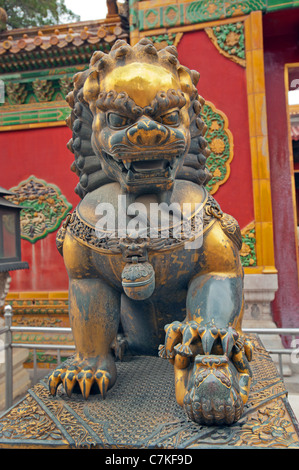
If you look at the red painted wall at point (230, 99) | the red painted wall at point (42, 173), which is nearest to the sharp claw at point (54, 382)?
the red painted wall at point (230, 99)

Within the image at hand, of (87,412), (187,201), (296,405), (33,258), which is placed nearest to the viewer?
(87,412)

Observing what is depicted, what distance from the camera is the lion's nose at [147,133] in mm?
900

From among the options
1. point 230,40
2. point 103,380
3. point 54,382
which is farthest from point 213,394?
point 230,40

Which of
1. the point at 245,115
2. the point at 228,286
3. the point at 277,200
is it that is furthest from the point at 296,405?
the point at 245,115

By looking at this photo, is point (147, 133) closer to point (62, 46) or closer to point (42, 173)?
point (62, 46)

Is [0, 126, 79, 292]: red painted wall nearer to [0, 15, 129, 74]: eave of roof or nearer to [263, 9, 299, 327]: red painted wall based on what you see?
[0, 15, 129, 74]: eave of roof

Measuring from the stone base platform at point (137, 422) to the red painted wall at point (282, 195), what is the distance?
2577mm

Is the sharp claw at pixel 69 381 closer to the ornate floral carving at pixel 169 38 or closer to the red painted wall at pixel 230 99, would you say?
the red painted wall at pixel 230 99

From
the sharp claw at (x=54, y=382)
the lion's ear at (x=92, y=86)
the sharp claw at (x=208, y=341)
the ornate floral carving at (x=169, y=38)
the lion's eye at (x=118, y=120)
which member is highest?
the ornate floral carving at (x=169, y=38)

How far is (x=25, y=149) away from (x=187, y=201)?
340 cm

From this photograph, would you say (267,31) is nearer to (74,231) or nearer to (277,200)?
(277,200)

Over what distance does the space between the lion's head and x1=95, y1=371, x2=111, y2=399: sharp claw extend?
1.82 feet

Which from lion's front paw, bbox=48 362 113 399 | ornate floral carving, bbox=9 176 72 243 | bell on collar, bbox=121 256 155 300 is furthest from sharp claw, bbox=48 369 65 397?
ornate floral carving, bbox=9 176 72 243
